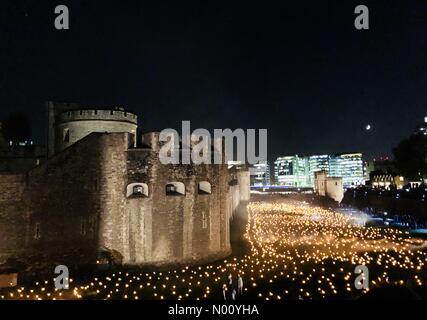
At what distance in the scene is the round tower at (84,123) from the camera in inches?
1059

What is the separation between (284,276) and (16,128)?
52.0 metres

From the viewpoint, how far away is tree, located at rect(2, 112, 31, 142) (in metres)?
53.7

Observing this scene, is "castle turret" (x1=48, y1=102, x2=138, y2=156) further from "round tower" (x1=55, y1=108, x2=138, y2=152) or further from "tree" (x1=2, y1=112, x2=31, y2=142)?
"tree" (x1=2, y1=112, x2=31, y2=142)

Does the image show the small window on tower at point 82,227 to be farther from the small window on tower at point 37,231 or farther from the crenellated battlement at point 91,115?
the crenellated battlement at point 91,115

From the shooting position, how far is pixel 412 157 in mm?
62219

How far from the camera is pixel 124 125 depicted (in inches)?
1107

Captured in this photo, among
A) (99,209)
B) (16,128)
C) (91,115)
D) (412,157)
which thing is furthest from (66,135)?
(412,157)

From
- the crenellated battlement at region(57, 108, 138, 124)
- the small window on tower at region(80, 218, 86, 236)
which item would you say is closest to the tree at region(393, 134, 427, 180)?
the crenellated battlement at region(57, 108, 138, 124)

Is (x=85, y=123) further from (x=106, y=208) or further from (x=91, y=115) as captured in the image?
(x=106, y=208)

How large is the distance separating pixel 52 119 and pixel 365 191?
188 feet
